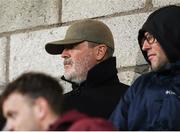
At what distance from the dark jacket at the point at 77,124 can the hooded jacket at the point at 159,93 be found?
0.96 meters

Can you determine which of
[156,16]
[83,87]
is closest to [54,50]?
[83,87]

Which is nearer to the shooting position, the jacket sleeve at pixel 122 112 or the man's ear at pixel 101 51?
the jacket sleeve at pixel 122 112

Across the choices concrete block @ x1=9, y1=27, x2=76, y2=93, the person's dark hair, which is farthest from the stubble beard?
the person's dark hair

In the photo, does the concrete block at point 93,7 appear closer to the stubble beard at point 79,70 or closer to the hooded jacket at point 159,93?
the stubble beard at point 79,70

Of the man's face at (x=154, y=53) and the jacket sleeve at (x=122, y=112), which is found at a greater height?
the man's face at (x=154, y=53)

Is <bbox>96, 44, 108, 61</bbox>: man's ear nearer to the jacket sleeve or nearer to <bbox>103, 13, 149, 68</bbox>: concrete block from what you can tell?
<bbox>103, 13, 149, 68</bbox>: concrete block

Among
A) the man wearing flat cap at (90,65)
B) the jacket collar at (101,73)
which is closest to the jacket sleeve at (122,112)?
the man wearing flat cap at (90,65)

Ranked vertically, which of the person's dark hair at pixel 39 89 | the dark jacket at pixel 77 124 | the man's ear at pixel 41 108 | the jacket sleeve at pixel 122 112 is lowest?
the jacket sleeve at pixel 122 112

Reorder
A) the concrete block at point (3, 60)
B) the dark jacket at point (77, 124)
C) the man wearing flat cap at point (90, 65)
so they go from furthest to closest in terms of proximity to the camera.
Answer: the concrete block at point (3, 60), the man wearing flat cap at point (90, 65), the dark jacket at point (77, 124)

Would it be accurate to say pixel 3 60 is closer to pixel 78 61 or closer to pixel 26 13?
pixel 26 13

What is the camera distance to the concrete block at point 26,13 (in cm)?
615

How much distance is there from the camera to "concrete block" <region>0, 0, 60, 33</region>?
20.2 feet

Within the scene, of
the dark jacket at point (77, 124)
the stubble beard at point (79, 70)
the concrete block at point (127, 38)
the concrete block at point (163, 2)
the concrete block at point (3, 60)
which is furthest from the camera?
the concrete block at point (3, 60)

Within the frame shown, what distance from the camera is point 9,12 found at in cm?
638
